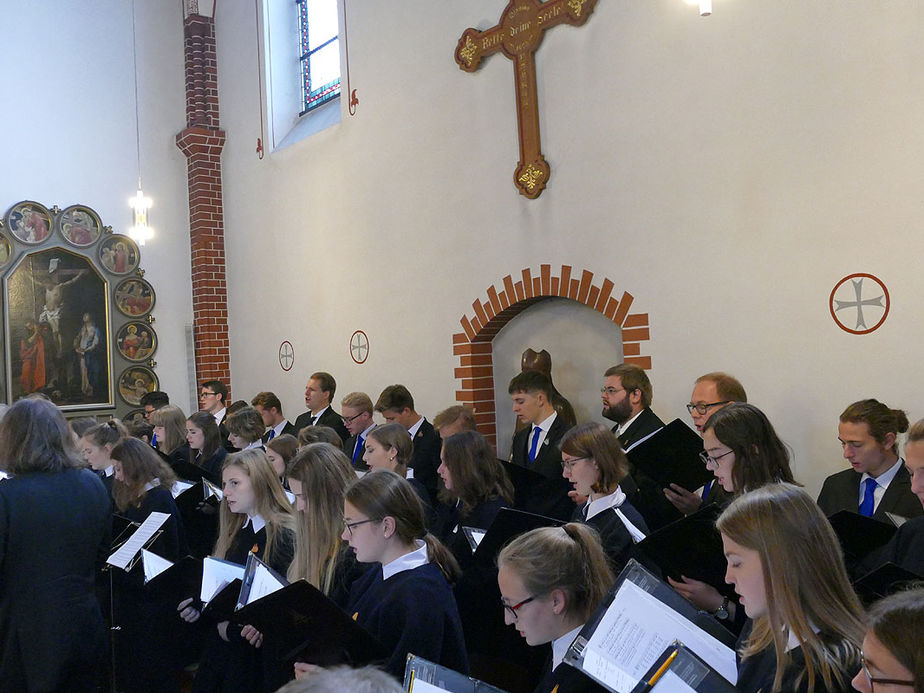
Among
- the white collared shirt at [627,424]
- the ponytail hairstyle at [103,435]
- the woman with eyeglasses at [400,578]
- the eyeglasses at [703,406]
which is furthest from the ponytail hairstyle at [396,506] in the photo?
the ponytail hairstyle at [103,435]

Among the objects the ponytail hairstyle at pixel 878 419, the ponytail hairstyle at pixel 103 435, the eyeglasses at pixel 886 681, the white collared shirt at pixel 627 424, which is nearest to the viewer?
the eyeglasses at pixel 886 681

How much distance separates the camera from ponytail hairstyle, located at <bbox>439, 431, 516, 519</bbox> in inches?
174

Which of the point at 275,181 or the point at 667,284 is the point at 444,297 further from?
the point at 275,181

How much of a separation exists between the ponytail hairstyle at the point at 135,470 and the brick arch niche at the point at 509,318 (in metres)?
3.31

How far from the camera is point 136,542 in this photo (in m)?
4.57

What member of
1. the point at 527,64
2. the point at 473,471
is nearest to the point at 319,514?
the point at 473,471

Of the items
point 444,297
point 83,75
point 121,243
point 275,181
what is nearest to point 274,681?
point 444,297

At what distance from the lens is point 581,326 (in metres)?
7.36

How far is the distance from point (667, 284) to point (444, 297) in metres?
2.54

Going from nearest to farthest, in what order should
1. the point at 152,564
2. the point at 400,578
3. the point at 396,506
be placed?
the point at 400,578
the point at 396,506
the point at 152,564

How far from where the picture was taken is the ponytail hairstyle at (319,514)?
3607 millimetres

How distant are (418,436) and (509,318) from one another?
1.44 m

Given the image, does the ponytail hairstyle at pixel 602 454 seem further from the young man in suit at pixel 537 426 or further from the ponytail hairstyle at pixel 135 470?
the ponytail hairstyle at pixel 135 470

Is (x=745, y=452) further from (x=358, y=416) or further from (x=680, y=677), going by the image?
(x=358, y=416)
